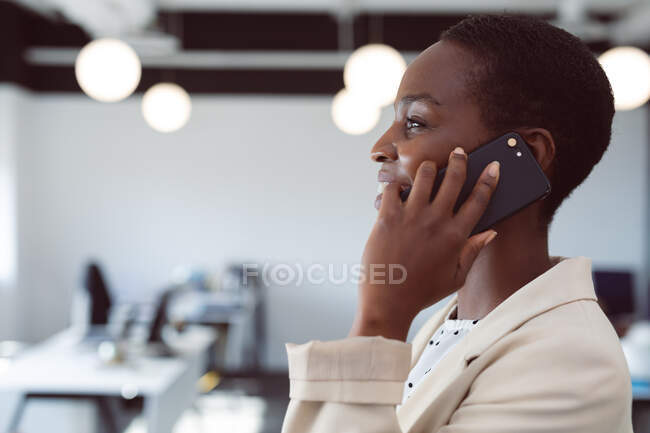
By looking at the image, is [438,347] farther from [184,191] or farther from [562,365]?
[184,191]

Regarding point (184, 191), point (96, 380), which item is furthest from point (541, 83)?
point (184, 191)

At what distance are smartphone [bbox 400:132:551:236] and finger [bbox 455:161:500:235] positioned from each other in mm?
13

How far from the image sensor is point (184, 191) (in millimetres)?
7410

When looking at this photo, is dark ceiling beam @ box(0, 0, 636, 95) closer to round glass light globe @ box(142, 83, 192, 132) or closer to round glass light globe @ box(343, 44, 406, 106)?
round glass light globe @ box(142, 83, 192, 132)

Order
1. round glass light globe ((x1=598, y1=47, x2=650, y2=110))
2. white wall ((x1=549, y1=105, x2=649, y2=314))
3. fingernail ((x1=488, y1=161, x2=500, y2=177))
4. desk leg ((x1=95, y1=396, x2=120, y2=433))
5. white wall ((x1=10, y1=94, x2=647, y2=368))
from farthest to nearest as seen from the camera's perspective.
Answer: white wall ((x1=10, y1=94, x2=647, y2=368))
white wall ((x1=549, y1=105, x2=649, y2=314))
desk leg ((x1=95, y1=396, x2=120, y2=433))
round glass light globe ((x1=598, y1=47, x2=650, y2=110))
fingernail ((x1=488, y1=161, x2=500, y2=177))

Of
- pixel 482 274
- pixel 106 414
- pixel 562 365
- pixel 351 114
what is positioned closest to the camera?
pixel 562 365

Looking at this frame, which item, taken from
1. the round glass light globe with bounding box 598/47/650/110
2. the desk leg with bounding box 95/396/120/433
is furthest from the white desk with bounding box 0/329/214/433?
the round glass light globe with bounding box 598/47/650/110

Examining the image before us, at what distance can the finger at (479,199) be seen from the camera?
655mm

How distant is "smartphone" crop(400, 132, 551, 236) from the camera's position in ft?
2.31

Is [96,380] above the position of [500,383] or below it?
below

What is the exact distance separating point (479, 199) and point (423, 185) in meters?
0.06

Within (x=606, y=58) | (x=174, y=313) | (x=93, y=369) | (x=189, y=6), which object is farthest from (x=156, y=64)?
(x=606, y=58)

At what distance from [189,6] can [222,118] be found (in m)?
1.29

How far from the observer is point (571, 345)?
23.4 inches
